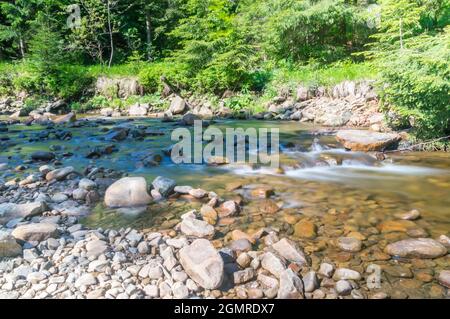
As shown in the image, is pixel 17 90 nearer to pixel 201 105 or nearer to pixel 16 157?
pixel 201 105

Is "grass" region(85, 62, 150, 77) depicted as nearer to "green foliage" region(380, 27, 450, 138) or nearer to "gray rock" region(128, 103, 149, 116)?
"gray rock" region(128, 103, 149, 116)

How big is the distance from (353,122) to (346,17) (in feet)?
23.9

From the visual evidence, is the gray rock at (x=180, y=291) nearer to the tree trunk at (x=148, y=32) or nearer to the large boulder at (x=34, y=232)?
the large boulder at (x=34, y=232)

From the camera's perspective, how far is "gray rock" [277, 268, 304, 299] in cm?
297

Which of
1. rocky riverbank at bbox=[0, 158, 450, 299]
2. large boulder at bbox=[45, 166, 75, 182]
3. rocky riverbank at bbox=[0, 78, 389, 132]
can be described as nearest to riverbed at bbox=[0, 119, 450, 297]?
rocky riverbank at bbox=[0, 158, 450, 299]

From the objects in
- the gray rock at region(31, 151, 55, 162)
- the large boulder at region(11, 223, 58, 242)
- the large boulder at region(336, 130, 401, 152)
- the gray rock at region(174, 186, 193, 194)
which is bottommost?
the large boulder at region(11, 223, 58, 242)

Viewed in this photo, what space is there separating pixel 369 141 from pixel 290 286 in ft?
19.2

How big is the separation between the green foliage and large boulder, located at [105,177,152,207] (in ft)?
17.2

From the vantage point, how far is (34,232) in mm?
3850

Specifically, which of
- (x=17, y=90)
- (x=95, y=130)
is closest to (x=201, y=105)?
(x=95, y=130)

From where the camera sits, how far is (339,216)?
4.61 m

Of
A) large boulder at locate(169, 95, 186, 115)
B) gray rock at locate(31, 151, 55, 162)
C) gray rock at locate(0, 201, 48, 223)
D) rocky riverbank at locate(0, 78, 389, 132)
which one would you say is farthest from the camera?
large boulder at locate(169, 95, 186, 115)

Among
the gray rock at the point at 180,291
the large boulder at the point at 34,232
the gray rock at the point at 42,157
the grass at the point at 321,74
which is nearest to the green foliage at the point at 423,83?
the grass at the point at 321,74
